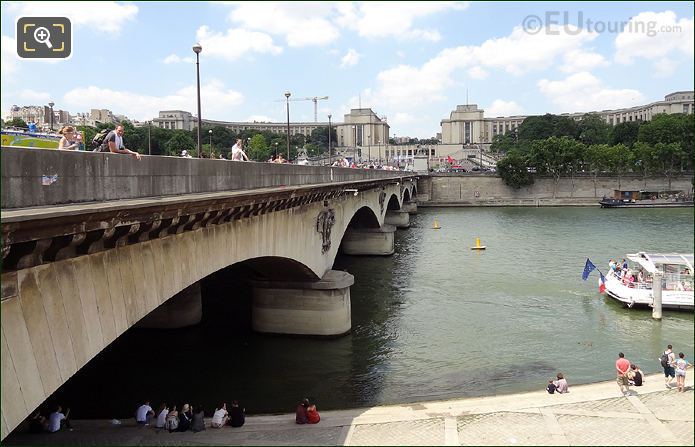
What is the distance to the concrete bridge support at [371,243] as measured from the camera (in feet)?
163

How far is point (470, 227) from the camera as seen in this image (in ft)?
236

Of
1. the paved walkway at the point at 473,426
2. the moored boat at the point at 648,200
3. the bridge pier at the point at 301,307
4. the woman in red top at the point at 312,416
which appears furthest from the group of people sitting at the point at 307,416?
the moored boat at the point at 648,200

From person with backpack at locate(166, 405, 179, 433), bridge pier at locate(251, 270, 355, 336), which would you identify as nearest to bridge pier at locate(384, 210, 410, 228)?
bridge pier at locate(251, 270, 355, 336)

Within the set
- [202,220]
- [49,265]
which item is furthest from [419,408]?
[49,265]

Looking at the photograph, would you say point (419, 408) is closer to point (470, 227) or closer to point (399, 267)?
point (399, 267)

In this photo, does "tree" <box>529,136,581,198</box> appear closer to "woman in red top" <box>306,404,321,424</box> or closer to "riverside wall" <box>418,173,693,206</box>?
"riverside wall" <box>418,173,693,206</box>

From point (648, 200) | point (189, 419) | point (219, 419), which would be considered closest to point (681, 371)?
point (219, 419)

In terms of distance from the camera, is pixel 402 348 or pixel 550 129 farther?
pixel 550 129

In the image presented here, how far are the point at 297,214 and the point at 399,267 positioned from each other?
71.3ft

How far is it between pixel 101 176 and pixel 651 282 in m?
26.6

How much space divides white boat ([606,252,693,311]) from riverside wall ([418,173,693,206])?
3143 inches

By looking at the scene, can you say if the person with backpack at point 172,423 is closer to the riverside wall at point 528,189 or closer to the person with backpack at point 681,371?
the person with backpack at point 681,371

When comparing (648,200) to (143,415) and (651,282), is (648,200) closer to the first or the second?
(651,282)

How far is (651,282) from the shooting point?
2847 centimetres
